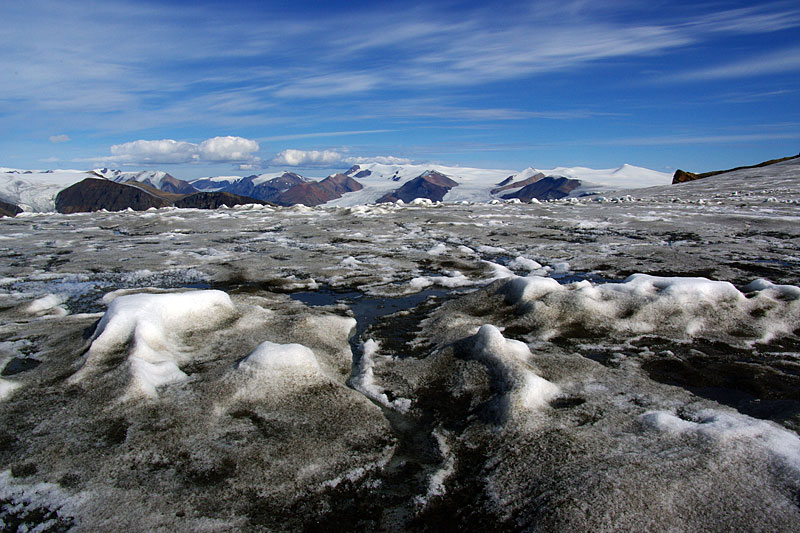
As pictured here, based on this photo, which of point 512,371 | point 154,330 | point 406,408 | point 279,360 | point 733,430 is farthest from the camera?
point 154,330

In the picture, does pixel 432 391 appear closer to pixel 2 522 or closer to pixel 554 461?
pixel 554 461

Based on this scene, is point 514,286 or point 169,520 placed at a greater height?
point 514,286

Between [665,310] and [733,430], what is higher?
[665,310]

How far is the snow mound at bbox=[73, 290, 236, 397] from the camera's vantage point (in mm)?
4598

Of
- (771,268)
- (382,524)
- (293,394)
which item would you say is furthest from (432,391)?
(771,268)

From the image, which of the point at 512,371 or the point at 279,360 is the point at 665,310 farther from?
the point at 279,360

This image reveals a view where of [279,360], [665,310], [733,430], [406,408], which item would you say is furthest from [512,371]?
[665,310]

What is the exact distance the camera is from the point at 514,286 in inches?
279

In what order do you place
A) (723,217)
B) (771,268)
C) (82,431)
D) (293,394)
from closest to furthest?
(82,431) → (293,394) → (771,268) → (723,217)

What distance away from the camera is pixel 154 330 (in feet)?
17.6

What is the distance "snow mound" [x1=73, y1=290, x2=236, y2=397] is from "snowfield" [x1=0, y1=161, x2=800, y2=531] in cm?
2

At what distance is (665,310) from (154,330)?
6.38 meters

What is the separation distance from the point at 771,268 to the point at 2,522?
40.1 feet

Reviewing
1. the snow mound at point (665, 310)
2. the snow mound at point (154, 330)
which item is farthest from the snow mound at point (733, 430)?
the snow mound at point (154, 330)
